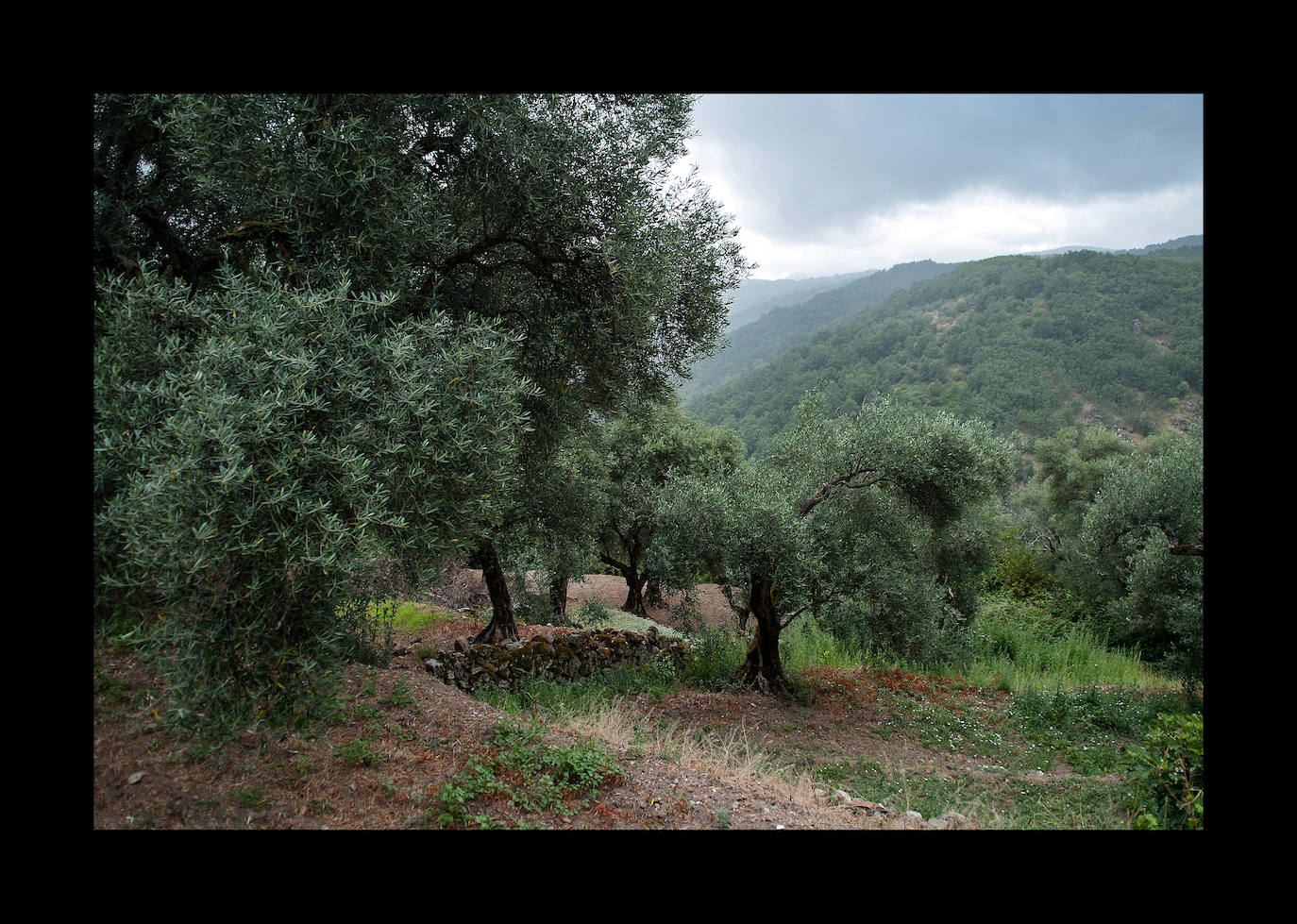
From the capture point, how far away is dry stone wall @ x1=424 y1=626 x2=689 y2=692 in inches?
344

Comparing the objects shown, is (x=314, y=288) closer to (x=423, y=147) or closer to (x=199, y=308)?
(x=199, y=308)

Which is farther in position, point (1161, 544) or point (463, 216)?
point (1161, 544)

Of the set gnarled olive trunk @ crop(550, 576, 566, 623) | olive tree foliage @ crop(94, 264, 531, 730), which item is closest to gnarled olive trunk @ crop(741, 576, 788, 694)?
olive tree foliage @ crop(94, 264, 531, 730)

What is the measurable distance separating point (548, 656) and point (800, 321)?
7745 centimetres

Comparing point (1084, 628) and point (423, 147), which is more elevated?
point (423, 147)

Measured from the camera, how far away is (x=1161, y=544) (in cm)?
954

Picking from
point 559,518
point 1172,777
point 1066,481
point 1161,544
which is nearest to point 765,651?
point 559,518

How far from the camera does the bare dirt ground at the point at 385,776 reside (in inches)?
161

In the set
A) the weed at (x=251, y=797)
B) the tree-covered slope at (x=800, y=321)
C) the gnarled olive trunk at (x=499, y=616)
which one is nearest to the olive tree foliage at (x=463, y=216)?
the gnarled olive trunk at (x=499, y=616)

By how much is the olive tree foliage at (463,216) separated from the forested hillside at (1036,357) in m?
26.0

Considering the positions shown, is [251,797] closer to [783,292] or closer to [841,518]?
[841,518]
